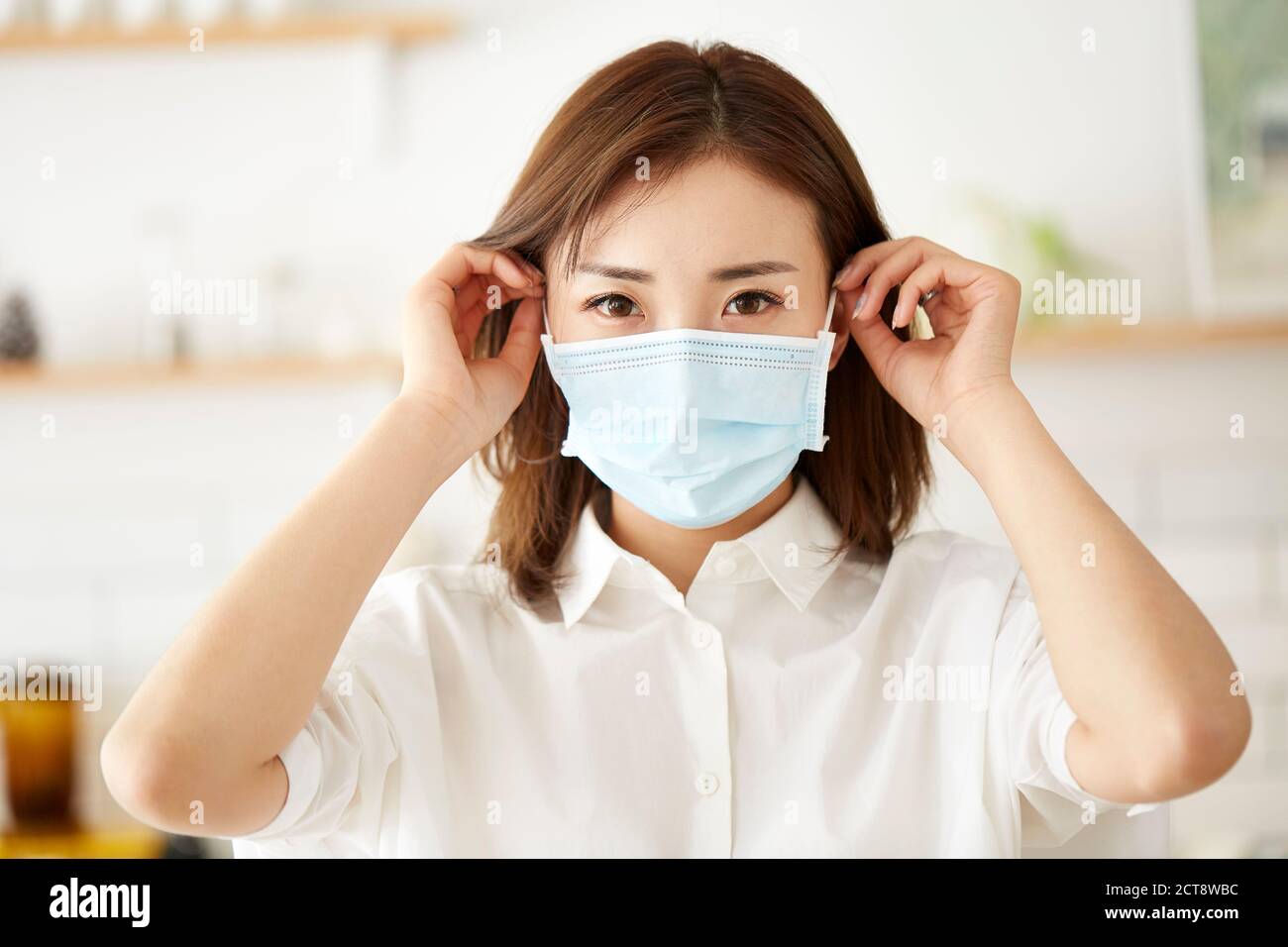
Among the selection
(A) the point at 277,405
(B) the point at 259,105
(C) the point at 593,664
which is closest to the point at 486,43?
(B) the point at 259,105

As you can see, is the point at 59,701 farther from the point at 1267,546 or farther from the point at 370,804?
the point at 1267,546

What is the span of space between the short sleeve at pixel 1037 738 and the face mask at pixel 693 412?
0.83ft

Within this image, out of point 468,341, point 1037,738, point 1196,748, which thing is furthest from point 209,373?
point 1196,748

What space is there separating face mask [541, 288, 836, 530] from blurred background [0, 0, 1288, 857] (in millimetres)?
1126

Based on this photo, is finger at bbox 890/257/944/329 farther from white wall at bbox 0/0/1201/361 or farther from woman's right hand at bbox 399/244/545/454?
white wall at bbox 0/0/1201/361

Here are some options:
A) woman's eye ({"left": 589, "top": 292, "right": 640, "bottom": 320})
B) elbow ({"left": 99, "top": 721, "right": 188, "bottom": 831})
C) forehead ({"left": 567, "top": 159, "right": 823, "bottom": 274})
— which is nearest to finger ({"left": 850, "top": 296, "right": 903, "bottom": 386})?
forehead ({"left": 567, "top": 159, "right": 823, "bottom": 274})

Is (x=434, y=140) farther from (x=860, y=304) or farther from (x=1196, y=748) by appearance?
(x=1196, y=748)

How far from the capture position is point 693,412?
1037 mm

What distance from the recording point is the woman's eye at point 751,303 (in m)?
1.04

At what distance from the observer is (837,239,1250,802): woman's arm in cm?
80

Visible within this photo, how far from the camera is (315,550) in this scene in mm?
890

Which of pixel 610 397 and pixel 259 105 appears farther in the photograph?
pixel 259 105

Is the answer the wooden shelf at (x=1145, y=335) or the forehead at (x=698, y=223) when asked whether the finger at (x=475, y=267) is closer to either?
the forehead at (x=698, y=223)

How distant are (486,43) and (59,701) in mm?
1635
